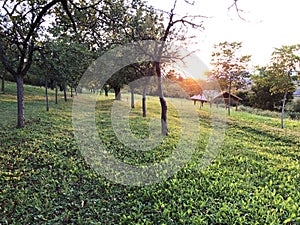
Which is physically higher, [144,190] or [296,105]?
[296,105]

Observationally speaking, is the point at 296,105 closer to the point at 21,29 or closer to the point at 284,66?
the point at 284,66

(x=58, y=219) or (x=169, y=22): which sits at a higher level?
(x=169, y=22)

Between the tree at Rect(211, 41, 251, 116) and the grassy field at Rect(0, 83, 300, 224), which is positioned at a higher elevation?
the tree at Rect(211, 41, 251, 116)

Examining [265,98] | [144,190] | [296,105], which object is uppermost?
[265,98]

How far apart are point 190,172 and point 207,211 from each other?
159 cm

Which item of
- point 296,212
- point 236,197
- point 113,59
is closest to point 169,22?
point 113,59

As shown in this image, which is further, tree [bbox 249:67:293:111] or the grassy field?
tree [bbox 249:67:293:111]

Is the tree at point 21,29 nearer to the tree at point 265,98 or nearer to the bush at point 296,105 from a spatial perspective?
the tree at point 265,98

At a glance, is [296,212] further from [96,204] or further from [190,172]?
[96,204]

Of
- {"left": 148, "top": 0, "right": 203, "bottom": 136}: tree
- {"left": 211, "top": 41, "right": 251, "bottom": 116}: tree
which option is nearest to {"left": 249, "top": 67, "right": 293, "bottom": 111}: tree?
{"left": 211, "top": 41, "right": 251, "bottom": 116}: tree

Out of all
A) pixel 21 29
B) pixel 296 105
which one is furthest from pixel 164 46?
pixel 296 105

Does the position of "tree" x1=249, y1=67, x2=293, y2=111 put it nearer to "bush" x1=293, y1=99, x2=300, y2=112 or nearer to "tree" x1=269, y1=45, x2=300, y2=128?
"bush" x1=293, y1=99, x2=300, y2=112

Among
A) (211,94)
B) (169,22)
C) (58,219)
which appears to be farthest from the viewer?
(211,94)

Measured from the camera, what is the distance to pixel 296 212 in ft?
12.1
